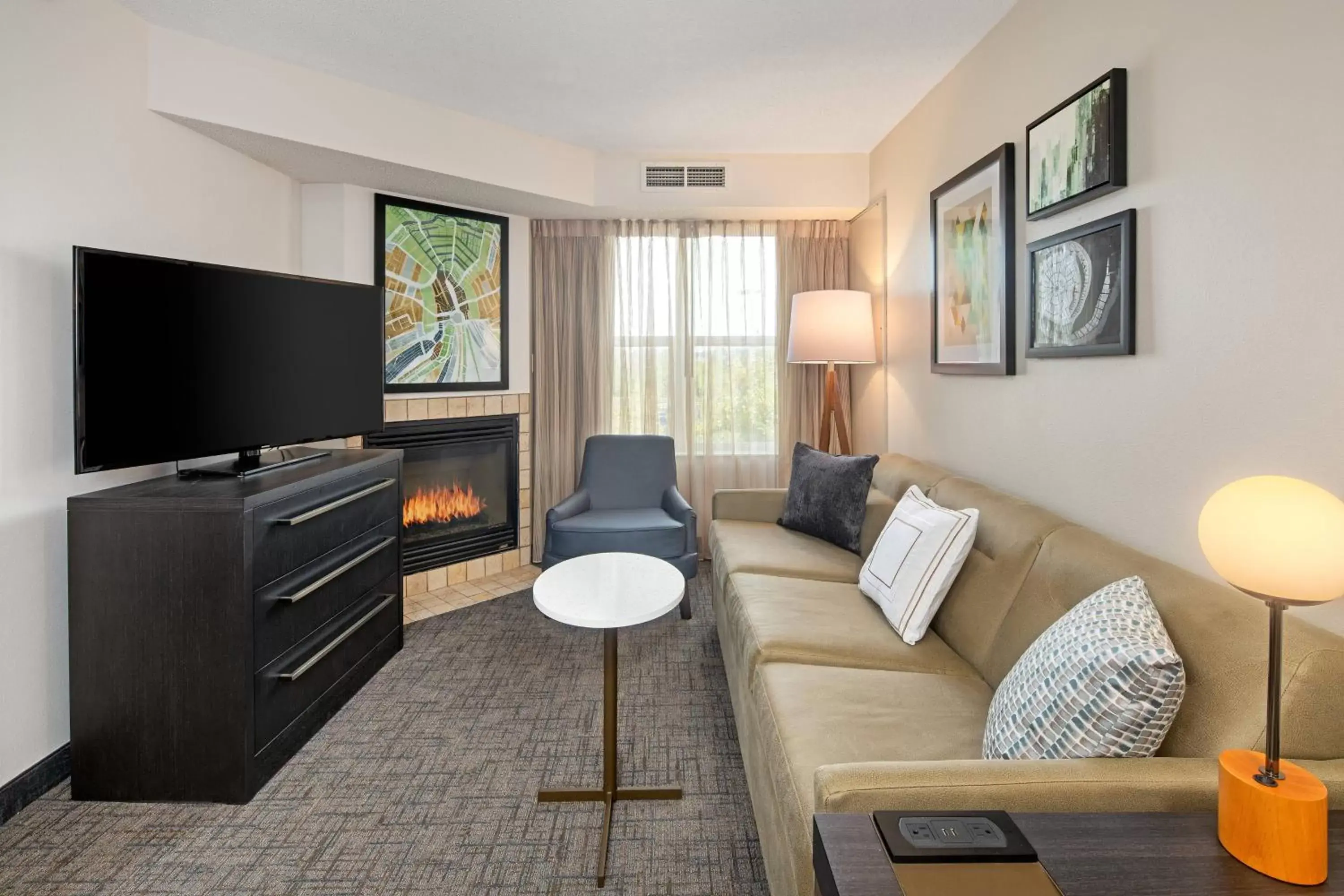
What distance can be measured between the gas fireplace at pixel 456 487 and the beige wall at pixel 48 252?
5.13ft

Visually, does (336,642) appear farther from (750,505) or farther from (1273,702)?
(1273,702)

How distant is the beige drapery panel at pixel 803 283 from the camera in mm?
4680

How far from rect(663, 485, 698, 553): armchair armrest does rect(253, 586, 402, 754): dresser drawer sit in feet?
4.75

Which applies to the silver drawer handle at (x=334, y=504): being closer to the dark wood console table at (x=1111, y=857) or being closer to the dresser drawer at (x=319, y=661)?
the dresser drawer at (x=319, y=661)

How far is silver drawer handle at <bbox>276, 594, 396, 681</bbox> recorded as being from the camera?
2.37 metres

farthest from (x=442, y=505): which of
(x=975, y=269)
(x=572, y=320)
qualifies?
(x=975, y=269)

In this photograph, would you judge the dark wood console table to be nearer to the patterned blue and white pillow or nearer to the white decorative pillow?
the patterned blue and white pillow

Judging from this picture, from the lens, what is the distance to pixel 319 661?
255cm

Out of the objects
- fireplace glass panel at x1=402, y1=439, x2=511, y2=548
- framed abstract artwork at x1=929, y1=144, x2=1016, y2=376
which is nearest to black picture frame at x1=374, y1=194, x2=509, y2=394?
fireplace glass panel at x1=402, y1=439, x2=511, y2=548

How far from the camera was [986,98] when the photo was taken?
110 inches

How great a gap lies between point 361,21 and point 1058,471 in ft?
9.63

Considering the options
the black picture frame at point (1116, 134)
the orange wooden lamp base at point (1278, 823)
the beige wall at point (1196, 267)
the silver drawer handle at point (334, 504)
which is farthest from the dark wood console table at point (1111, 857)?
the silver drawer handle at point (334, 504)

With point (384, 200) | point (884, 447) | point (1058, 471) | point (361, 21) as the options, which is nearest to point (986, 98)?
point (1058, 471)

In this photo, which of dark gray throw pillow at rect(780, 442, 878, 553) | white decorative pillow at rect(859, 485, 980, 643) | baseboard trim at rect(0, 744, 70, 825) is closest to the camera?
baseboard trim at rect(0, 744, 70, 825)
